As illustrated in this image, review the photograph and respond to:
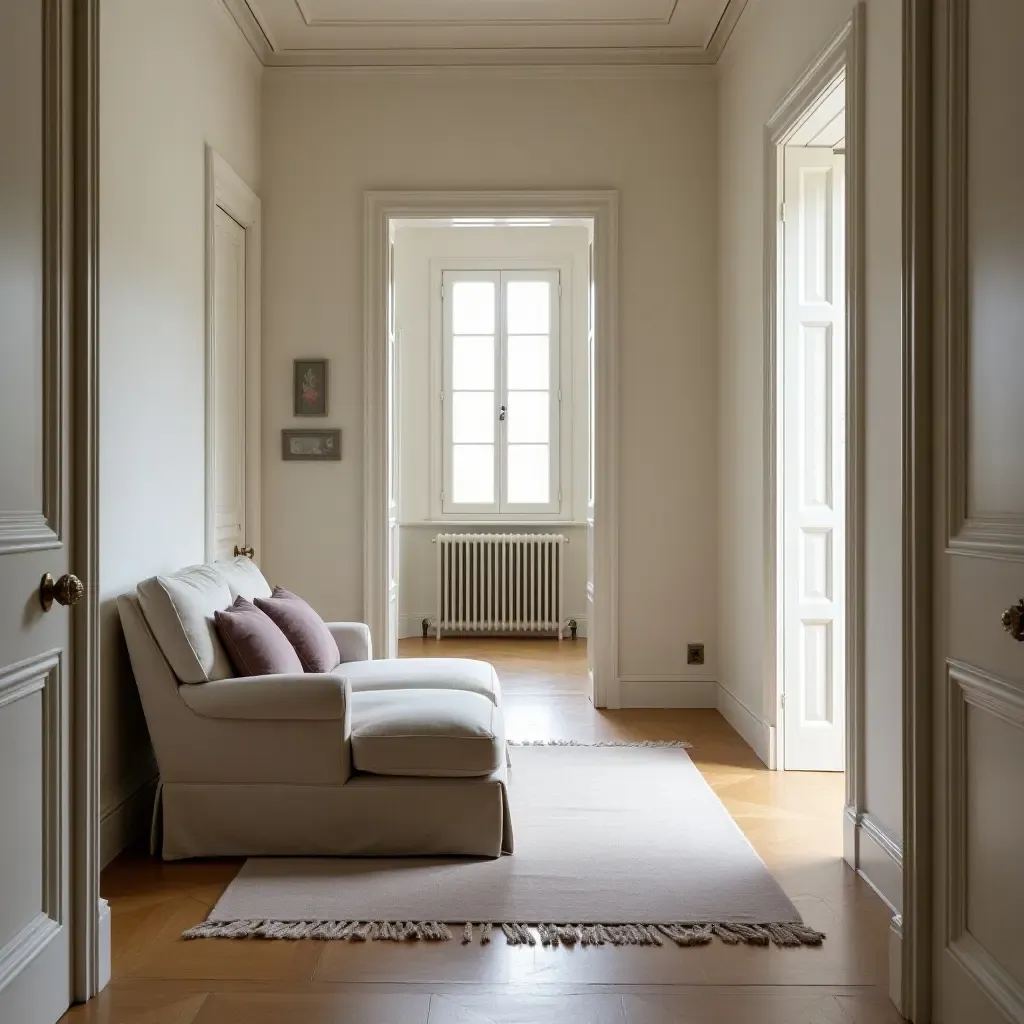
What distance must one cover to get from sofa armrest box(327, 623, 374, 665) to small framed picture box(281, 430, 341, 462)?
4.09 ft

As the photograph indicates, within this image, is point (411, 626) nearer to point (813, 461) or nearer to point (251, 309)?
point (251, 309)

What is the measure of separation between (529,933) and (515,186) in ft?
12.7

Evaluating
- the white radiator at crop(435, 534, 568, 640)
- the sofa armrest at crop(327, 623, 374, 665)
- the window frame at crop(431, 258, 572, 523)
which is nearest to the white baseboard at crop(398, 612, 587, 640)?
the white radiator at crop(435, 534, 568, 640)

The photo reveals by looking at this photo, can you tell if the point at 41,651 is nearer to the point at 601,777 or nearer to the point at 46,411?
the point at 46,411

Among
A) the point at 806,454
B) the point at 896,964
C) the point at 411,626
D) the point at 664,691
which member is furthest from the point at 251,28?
the point at 896,964

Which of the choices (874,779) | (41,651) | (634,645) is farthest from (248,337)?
(874,779)

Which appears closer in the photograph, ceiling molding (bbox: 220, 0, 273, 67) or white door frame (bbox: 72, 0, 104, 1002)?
white door frame (bbox: 72, 0, 104, 1002)

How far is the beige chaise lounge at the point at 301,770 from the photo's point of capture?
3.11 metres

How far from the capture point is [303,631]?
3762mm

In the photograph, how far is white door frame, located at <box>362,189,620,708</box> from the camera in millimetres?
→ 5266

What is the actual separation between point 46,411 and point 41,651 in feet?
1.63

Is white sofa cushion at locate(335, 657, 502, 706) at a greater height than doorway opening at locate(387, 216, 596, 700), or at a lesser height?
lesser

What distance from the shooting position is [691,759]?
14.3ft

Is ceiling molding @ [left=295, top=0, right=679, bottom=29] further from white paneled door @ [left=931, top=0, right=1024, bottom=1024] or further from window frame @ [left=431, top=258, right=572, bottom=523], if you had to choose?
white paneled door @ [left=931, top=0, right=1024, bottom=1024]
